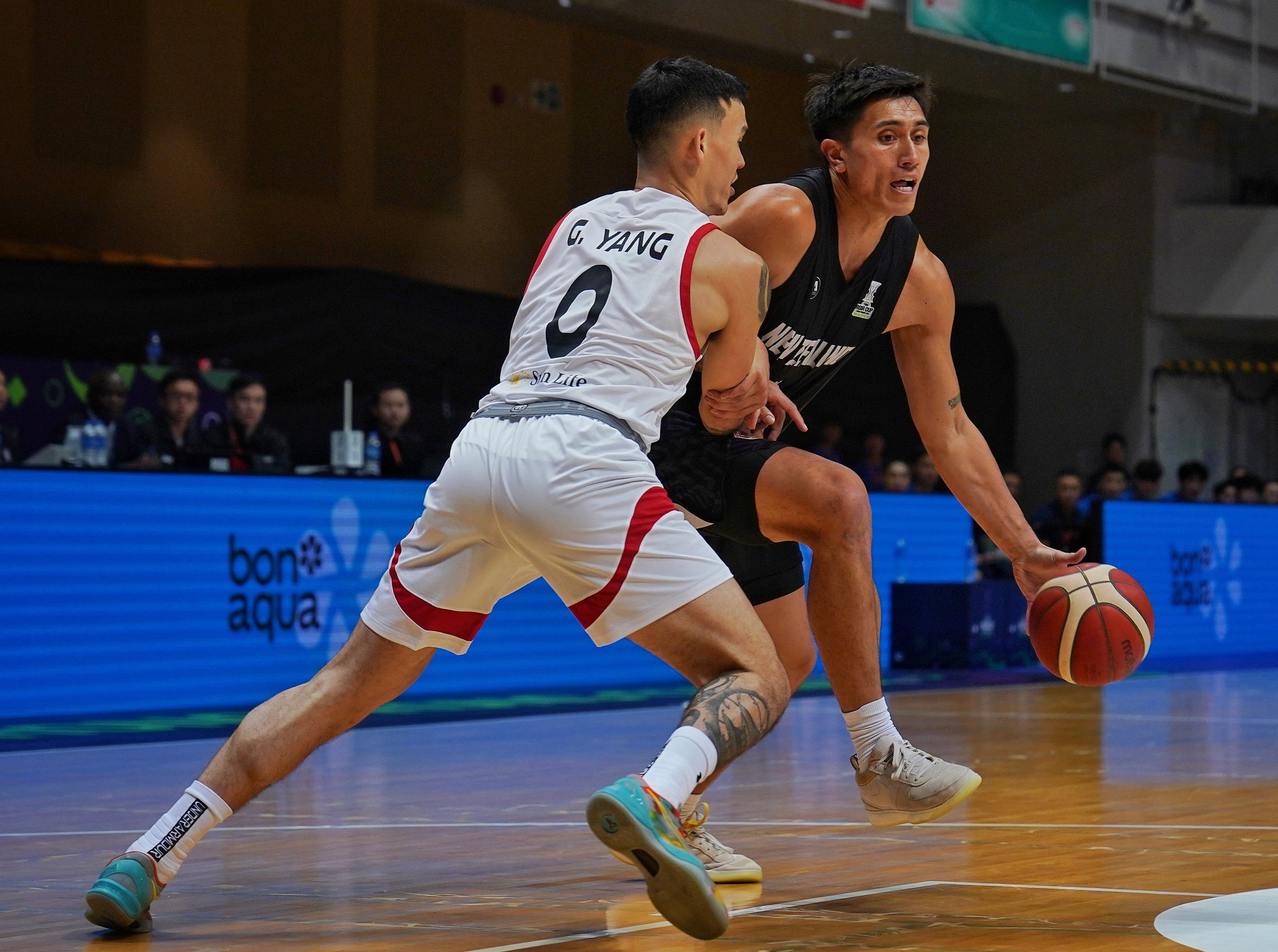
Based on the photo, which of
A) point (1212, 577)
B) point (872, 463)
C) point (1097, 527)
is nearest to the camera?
point (1097, 527)

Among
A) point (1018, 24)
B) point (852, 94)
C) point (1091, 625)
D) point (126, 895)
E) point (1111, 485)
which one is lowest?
point (126, 895)

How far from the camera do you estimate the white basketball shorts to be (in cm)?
301

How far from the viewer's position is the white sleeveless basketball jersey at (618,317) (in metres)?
3.16

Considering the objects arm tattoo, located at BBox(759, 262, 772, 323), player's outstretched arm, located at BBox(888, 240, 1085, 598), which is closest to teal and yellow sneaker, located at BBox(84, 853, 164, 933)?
arm tattoo, located at BBox(759, 262, 772, 323)

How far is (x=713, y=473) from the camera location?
12.7 ft

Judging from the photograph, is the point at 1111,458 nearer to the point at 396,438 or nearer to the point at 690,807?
the point at 396,438

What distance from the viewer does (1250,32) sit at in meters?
17.3

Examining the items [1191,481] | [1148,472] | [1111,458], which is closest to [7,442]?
[1148,472]

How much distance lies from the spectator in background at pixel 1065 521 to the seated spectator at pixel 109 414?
6474 mm

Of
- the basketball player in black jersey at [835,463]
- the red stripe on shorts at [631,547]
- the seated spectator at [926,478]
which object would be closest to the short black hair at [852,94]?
the basketball player in black jersey at [835,463]

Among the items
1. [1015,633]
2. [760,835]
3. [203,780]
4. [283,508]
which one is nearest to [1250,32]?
[1015,633]

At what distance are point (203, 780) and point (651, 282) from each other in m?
1.29

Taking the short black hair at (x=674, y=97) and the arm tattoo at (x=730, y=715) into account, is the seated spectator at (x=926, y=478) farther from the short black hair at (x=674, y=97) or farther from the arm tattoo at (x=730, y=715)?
the arm tattoo at (x=730, y=715)

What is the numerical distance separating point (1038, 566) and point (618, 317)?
149cm
